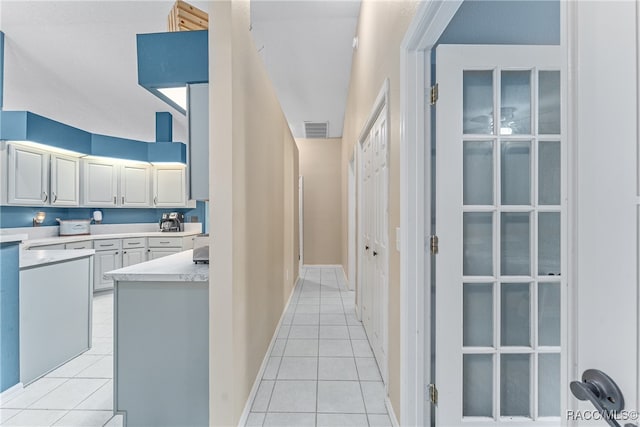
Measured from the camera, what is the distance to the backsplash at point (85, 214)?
3.84 m

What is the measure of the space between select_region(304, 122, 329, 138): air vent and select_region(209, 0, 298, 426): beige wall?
11.5ft

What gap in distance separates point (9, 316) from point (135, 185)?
3755mm

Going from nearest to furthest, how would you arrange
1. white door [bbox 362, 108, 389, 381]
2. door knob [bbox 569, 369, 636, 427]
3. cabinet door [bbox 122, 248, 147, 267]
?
door knob [bbox 569, 369, 636, 427] < white door [bbox 362, 108, 389, 381] < cabinet door [bbox 122, 248, 147, 267]

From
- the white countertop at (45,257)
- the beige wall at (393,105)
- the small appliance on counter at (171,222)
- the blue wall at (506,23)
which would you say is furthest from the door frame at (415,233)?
the small appliance on counter at (171,222)

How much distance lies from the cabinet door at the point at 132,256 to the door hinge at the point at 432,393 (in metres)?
5.23

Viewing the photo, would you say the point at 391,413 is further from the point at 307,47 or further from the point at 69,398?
the point at 307,47

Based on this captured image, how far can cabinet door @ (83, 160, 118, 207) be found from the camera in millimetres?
4574

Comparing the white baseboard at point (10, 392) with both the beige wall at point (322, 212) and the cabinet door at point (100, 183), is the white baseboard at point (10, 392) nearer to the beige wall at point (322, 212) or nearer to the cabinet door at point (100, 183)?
the cabinet door at point (100, 183)

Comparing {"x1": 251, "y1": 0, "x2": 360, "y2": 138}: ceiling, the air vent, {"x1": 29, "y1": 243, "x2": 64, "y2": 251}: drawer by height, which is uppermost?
{"x1": 251, "y1": 0, "x2": 360, "y2": 138}: ceiling

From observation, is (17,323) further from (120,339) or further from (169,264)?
(169,264)

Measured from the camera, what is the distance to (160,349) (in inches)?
61.2

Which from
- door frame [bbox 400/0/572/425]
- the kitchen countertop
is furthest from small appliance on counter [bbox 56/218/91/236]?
door frame [bbox 400/0/572/425]

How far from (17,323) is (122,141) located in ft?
12.4

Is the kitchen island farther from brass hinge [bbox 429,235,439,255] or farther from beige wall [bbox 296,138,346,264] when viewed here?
beige wall [bbox 296,138,346,264]
